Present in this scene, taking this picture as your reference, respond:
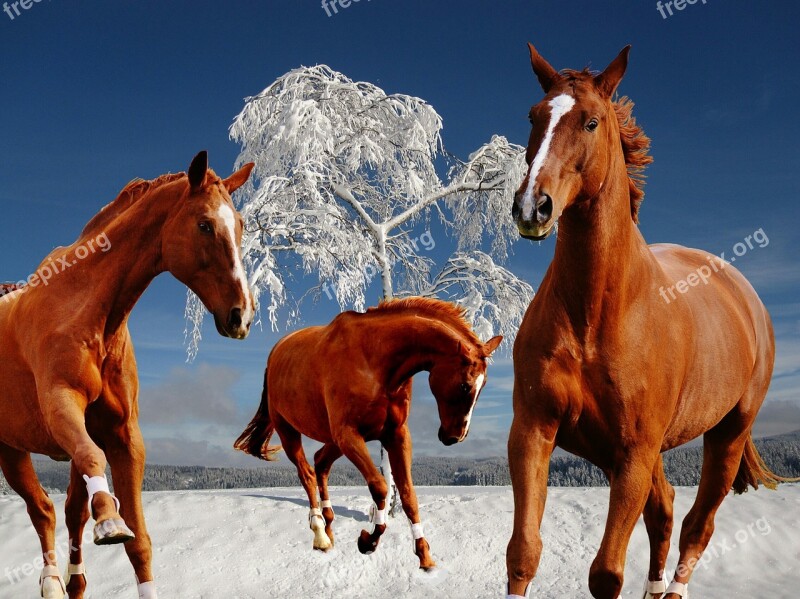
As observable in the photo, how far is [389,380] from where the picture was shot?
5566 millimetres

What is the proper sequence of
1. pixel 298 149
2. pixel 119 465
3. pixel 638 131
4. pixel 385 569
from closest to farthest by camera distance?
pixel 638 131, pixel 119 465, pixel 385 569, pixel 298 149

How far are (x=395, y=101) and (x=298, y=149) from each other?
1.92 m

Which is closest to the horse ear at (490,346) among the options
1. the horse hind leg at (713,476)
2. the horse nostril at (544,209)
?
the horse hind leg at (713,476)

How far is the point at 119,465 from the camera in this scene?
3.54 meters

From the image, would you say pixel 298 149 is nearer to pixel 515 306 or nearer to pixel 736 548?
pixel 515 306

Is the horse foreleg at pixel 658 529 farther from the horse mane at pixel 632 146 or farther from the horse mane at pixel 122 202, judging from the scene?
the horse mane at pixel 122 202

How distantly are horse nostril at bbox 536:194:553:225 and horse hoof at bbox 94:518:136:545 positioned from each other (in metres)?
1.88

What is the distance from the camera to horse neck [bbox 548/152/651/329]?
9.86 feet

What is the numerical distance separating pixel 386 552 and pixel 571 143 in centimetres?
555

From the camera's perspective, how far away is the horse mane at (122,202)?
12.0ft

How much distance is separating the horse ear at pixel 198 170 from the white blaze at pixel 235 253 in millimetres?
167

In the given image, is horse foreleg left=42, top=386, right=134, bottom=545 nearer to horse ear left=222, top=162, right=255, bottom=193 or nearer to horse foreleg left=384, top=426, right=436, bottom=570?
horse ear left=222, top=162, right=255, bottom=193

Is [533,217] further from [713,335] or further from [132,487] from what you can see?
[132,487]

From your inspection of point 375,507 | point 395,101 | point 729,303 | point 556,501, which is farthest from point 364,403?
point 395,101
